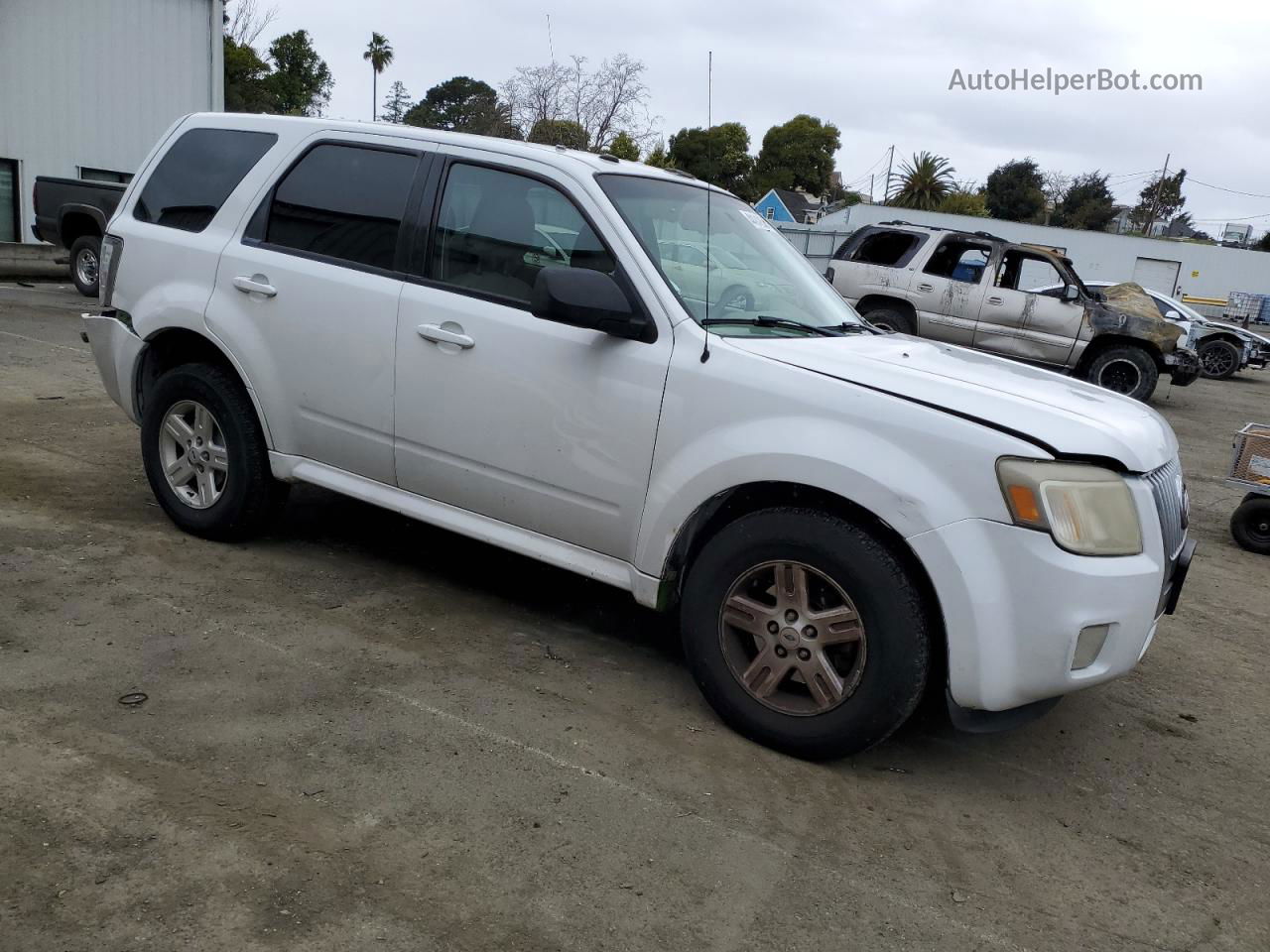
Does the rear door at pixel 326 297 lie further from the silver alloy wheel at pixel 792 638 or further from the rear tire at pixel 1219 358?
the rear tire at pixel 1219 358

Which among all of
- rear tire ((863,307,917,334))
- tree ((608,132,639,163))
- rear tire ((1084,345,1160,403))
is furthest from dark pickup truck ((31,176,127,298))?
rear tire ((1084,345,1160,403))

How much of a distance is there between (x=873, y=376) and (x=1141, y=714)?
6.41 ft

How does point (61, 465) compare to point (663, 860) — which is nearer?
point (663, 860)

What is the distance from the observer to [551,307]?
3.62 m

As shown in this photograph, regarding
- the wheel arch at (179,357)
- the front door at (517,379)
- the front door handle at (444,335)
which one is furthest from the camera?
the wheel arch at (179,357)

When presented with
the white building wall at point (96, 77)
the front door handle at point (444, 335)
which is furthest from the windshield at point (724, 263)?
the white building wall at point (96, 77)

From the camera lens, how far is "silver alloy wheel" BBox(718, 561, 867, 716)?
11.1 ft

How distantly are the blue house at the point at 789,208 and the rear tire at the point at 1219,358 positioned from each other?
8.35 metres

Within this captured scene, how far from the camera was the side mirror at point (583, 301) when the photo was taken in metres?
3.60

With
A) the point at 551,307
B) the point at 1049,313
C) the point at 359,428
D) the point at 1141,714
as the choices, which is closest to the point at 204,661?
the point at 359,428

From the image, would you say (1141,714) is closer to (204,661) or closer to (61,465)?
(204,661)

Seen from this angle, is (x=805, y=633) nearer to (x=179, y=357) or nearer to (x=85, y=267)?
(x=179, y=357)

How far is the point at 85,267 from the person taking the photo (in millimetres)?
14469

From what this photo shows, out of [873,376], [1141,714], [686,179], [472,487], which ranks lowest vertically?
[1141,714]
